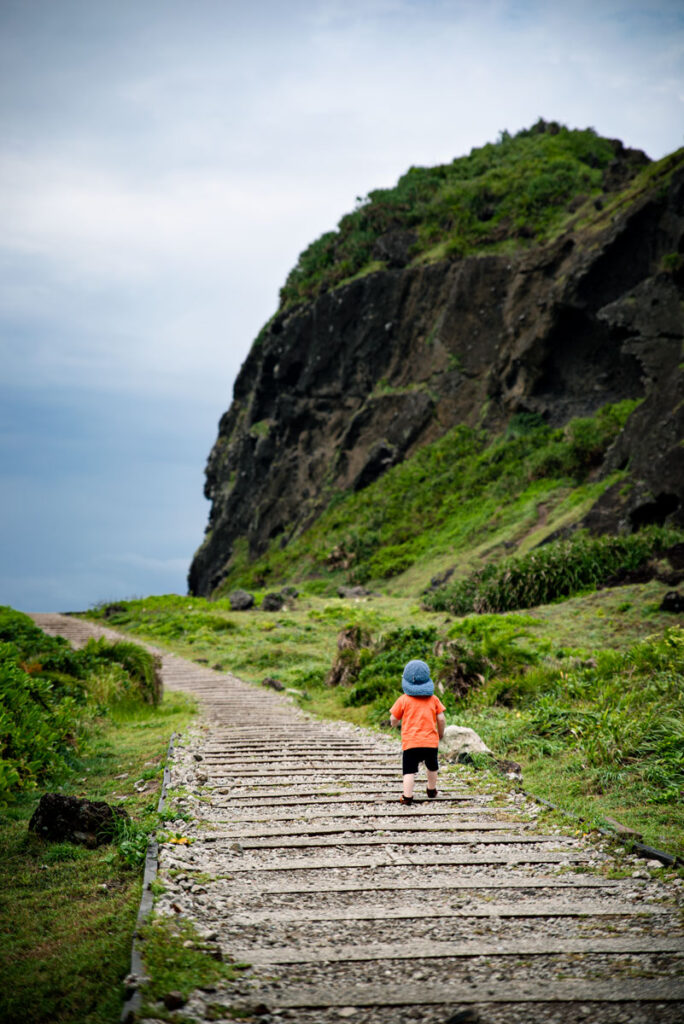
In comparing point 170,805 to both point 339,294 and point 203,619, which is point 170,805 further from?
point 339,294

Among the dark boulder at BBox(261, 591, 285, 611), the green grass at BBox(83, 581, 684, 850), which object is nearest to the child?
the green grass at BBox(83, 581, 684, 850)

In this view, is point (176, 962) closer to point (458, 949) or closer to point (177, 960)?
point (177, 960)

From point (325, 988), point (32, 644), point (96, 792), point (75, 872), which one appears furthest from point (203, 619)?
point (325, 988)

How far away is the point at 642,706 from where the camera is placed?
805 cm

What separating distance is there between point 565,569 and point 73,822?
→ 14843 mm

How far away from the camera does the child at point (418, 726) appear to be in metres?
6.26

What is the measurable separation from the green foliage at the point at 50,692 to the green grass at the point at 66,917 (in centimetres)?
53

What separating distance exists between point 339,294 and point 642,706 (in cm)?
4486

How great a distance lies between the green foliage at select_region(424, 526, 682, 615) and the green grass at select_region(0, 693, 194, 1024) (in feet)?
42.0

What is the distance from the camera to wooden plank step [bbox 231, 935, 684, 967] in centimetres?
328

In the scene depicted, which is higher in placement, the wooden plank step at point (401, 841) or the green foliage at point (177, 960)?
the green foliage at point (177, 960)

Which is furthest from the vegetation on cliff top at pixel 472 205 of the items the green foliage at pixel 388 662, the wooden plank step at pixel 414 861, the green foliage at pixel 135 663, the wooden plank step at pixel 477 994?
the wooden plank step at pixel 477 994

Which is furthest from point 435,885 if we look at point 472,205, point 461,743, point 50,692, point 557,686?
point 472,205

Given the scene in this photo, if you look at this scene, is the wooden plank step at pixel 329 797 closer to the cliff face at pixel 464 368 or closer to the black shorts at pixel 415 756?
the black shorts at pixel 415 756
